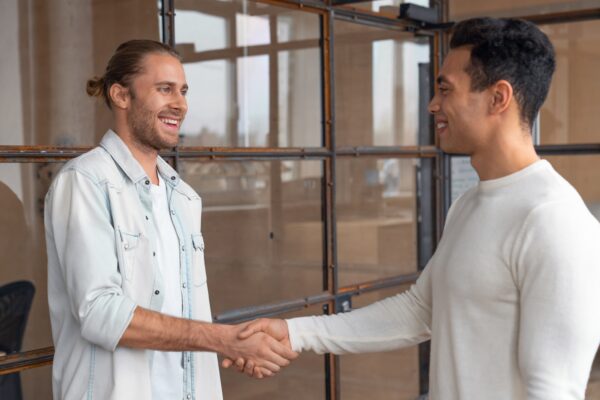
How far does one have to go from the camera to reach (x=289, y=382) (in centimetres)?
459

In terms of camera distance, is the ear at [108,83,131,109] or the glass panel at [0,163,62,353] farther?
the glass panel at [0,163,62,353]

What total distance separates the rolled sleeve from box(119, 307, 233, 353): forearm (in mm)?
34

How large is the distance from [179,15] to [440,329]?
6.86 feet

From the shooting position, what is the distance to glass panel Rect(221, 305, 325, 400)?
13.9ft

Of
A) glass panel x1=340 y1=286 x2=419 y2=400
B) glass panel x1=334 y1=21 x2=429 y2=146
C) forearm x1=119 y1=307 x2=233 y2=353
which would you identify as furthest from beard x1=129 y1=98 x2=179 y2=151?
glass panel x1=340 y1=286 x2=419 y2=400

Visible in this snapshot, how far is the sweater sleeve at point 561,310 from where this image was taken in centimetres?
187

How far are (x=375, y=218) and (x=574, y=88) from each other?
1351mm

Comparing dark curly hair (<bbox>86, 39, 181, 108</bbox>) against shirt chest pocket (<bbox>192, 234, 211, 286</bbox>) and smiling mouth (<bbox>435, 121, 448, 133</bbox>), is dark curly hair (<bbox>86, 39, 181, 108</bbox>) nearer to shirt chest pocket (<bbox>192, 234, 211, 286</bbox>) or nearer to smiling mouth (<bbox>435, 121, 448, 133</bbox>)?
shirt chest pocket (<bbox>192, 234, 211, 286</bbox>)

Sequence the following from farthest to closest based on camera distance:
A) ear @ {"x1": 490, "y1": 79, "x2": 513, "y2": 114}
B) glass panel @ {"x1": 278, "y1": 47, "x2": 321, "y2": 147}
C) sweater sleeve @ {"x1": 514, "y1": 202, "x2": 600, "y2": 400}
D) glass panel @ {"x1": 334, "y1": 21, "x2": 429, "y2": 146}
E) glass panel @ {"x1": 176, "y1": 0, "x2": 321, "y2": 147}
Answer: glass panel @ {"x1": 334, "y1": 21, "x2": 429, "y2": 146}, glass panel @ {"x1": 278, "y1": 47, "x2": 321, "y2": 147}, glass panel @ {"x1": 176, "y1": 0, "x2": 321, "y2": 147}, ear @ {"x1": 490, "y1": 79, "x2": 513, "y2": 114}, sweater sleeve @ {"x1": 514, "y1": 202, "x2": 600, "y2": 400}

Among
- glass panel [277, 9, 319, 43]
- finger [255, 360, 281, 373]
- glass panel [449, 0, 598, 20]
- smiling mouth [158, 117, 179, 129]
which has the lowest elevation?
finger [255, 360, 281, 373]

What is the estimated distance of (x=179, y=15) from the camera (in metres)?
3.77

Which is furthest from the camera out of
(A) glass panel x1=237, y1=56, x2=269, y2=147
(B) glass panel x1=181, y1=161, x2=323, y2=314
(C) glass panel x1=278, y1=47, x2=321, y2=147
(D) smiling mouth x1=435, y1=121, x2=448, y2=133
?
Answer: (C) glass panel x1=278, y1=47, x2=321, y2=147

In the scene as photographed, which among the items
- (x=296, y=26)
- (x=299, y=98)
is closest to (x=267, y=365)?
(x=299, y=98)

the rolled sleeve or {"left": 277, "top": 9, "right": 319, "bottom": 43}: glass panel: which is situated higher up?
{"left": 277, "top": 9, "right": 319, "bottom": 43}: glass panel
